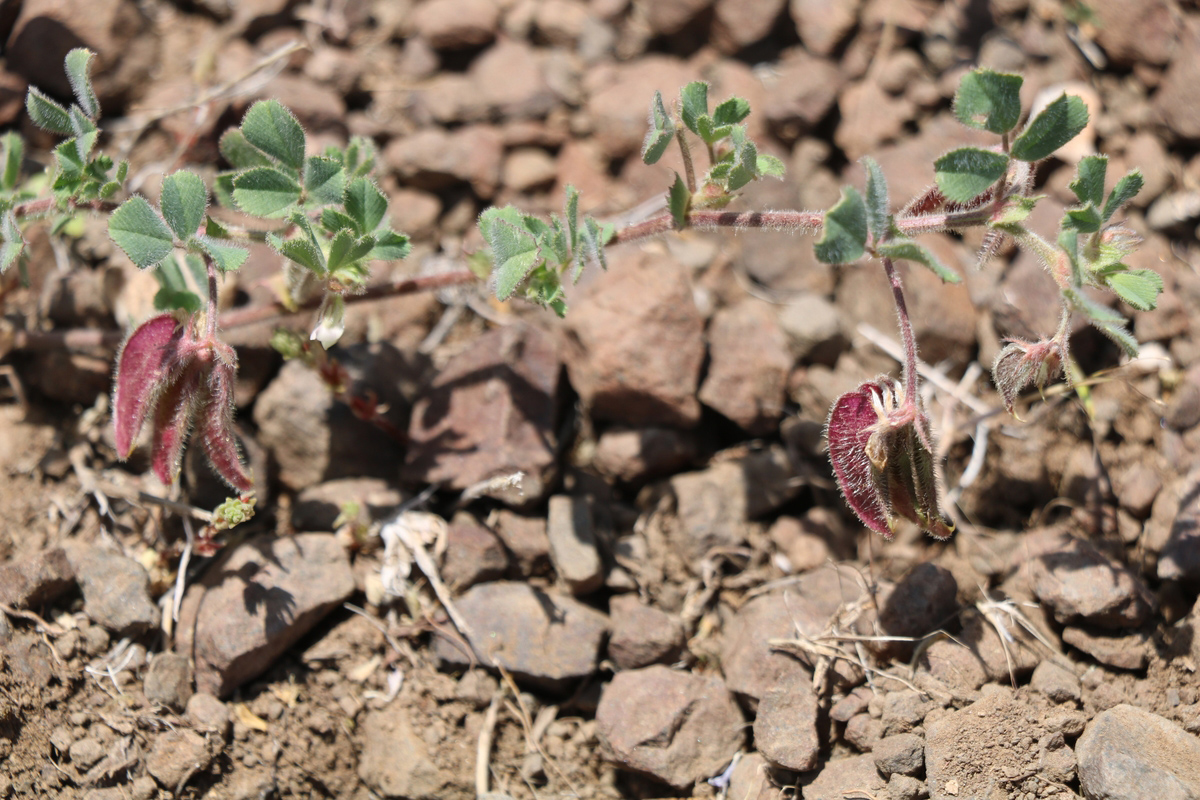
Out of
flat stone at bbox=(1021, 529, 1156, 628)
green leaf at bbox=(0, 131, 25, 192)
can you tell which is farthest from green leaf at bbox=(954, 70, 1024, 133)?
green leaf at bbox=(0, 131, 25, 192)

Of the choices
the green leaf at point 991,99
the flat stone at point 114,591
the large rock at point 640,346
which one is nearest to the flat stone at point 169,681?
the flat stone at point 114,591

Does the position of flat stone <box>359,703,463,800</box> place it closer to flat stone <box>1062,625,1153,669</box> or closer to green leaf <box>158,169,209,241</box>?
green leaf <box>158,169,209,241</box>

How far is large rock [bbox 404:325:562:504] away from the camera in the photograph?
124 inches

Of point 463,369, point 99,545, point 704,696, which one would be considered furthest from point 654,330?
point 99,545

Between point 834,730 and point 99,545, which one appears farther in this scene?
point 99,545

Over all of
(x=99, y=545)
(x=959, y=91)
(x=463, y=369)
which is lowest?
(x=99, y=545)

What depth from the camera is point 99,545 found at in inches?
117

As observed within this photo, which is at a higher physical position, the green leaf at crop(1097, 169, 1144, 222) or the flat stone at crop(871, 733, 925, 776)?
the green leaf at crop(1097, 169, 1144, 222)

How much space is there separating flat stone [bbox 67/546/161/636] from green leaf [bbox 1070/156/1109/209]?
3013 mm

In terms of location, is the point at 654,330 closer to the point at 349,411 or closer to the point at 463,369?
the point at 463,369

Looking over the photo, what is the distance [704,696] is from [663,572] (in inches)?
21.8

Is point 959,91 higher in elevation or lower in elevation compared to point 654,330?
higher

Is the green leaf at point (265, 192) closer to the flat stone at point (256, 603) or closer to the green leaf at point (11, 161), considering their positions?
the green leaf at point (11, 161)

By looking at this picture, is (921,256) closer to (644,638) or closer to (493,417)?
(644,638)
